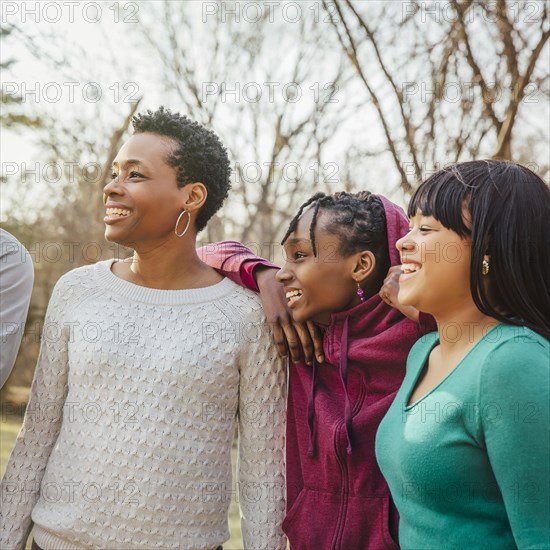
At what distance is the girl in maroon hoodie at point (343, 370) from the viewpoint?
2211 millimetres

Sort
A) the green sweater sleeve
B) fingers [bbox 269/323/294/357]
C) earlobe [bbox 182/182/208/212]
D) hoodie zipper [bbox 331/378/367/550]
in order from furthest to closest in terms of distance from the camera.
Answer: earlobe [bbox 182/182/208/212]
fingers [bbox 269/323/294/357]
hoodie zipper [bbox 331/378/367/550]
the green sweater sleeve

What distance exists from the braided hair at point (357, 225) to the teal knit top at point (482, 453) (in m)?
0.57

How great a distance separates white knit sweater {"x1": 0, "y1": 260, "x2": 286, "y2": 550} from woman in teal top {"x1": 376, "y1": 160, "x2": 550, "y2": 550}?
21.8 inches

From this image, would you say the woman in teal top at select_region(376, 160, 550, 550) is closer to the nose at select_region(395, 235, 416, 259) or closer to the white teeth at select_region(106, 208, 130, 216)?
the nose at select_region(395, 235, 416, 259)

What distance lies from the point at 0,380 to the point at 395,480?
1.15 metres

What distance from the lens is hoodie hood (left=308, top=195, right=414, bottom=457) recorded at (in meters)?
2.25

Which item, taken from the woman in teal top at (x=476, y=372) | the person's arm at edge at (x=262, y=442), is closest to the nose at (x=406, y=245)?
the woman in teal top at (x=476, y=372)

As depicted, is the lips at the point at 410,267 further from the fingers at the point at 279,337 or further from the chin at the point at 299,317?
the fingers at the point at 279,337

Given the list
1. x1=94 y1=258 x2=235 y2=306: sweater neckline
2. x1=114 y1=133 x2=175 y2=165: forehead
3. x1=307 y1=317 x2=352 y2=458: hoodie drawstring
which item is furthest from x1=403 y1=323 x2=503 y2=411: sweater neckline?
x1=114 y1=133 x2=175 y2=165: forehead

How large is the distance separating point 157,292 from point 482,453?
3.82ft

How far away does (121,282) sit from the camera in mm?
2512

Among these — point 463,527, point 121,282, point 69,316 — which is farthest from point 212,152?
point 463,527

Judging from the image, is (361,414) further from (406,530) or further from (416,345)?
(406,530)

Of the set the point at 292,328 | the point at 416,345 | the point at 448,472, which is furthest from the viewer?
the point at 292,328
